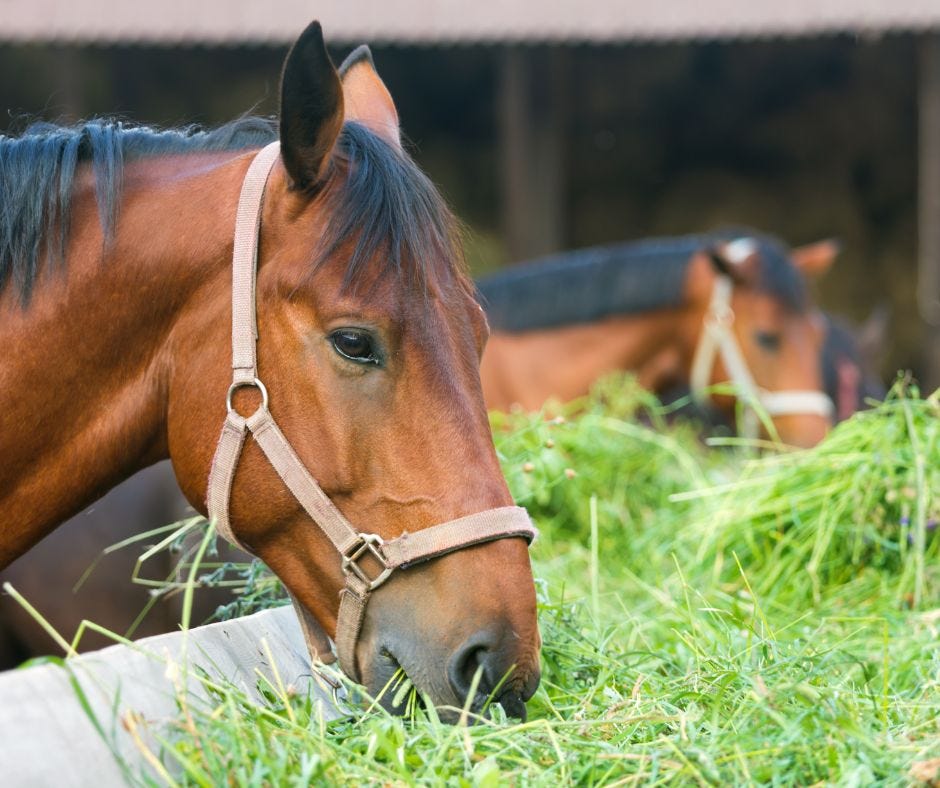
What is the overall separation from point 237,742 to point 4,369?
84 centimetres

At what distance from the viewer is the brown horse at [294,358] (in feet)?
A: 5.48

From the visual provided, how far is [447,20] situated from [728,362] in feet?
9.85

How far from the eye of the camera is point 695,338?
5512 mm

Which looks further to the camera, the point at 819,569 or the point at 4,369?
the point at 819,569

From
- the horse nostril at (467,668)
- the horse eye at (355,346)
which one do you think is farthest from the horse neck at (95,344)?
the horse nostril at (467,668)

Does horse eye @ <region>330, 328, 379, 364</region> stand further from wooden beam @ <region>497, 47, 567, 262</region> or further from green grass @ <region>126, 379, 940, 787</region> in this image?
wooden beam @ <region>497, 47, 567, 262</region>

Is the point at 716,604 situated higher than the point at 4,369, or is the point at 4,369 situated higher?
the point at 4,369

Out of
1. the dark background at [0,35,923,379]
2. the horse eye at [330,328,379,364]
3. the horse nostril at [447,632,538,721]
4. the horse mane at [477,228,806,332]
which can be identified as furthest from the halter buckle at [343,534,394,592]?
the dark background at [0,35,923,379]

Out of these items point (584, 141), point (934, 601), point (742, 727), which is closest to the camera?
point (742, 727)

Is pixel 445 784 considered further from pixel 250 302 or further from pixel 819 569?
pixel 819 569

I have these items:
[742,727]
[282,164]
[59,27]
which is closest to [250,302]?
[282,164]

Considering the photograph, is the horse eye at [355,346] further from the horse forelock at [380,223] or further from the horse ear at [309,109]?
the horse ear at [309,109]

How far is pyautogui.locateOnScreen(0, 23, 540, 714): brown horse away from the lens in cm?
167

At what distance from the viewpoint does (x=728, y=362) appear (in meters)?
5.37
